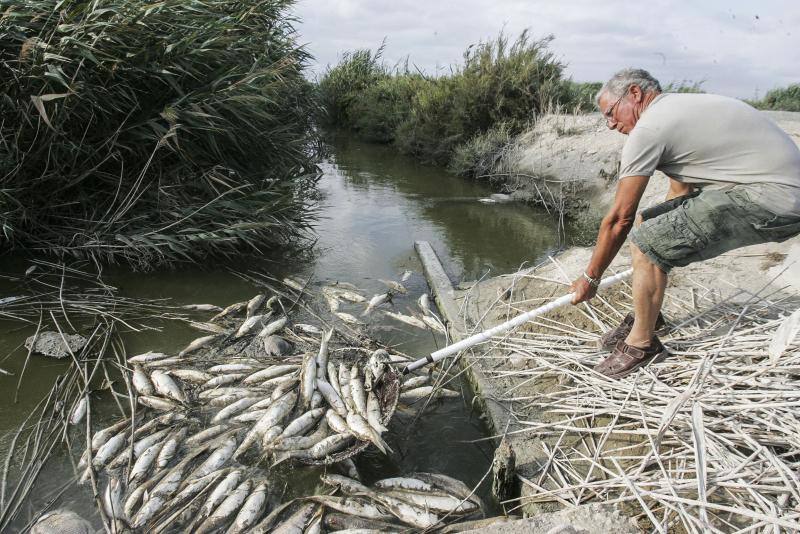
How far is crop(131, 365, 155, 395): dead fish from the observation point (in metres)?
4.52

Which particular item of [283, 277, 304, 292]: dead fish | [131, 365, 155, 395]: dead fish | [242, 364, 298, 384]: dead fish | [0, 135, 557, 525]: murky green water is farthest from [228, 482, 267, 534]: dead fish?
[283, 277, 304, 292]: dead fish

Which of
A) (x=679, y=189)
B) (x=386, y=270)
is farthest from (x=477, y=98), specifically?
(x=679, y=189)

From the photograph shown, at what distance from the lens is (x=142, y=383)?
4578 millimetres

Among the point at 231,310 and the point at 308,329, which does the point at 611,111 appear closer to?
the point at 308,329

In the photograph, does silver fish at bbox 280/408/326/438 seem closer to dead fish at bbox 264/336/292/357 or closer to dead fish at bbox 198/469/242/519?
dead fish at bbox 198/469/242/519

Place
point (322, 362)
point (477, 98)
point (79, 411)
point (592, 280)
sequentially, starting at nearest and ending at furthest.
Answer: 1. point (592, 280)
2. point (79, 411)
3. point (322, 362)
4. point (477, 98)

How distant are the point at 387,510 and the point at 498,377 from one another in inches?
67.1

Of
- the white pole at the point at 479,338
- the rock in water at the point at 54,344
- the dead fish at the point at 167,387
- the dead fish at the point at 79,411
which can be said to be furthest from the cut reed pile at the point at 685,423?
the rock in water at the point at 54,344

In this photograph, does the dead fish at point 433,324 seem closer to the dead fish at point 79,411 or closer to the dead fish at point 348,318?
the dead fish at point 348,318

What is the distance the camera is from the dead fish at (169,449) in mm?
3736

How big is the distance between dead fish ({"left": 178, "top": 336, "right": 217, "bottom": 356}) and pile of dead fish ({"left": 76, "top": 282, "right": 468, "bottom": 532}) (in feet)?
0.49

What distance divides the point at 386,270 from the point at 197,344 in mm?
3332

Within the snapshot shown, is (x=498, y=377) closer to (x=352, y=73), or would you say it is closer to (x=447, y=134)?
(x=447, y=134)

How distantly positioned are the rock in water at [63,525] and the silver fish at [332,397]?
5.44ft
